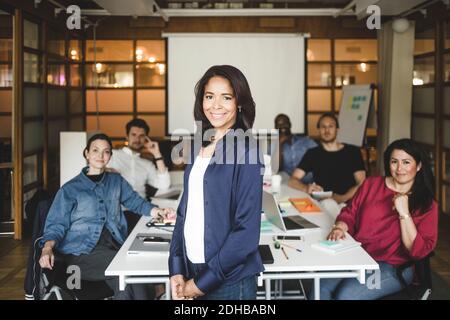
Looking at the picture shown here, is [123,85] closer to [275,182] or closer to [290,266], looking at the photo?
[275,182]

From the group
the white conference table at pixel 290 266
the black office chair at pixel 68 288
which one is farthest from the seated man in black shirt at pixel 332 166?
the black office chair at pixel 68 288

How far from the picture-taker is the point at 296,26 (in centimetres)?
747

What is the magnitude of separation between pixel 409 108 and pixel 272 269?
5.05 m

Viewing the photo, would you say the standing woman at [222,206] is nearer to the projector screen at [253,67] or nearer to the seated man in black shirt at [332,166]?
the seated man in black shirt at [332,166]

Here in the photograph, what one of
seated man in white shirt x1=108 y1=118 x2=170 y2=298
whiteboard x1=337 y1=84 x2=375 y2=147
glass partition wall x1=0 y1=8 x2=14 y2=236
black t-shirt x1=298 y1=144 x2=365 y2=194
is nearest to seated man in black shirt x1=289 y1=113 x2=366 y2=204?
black t-shirt x1=298 y1=144 x2=365 y2=194

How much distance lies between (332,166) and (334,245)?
1964mm

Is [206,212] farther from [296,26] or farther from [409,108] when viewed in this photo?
[296,26]

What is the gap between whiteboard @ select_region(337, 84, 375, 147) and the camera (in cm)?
697

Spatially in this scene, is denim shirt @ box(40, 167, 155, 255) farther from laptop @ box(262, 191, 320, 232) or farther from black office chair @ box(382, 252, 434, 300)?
black office chair @ box(382, 252, 434, 300)

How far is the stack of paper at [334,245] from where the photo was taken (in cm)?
243

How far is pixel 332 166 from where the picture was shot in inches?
172

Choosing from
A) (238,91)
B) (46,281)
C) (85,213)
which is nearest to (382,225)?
(238,91)

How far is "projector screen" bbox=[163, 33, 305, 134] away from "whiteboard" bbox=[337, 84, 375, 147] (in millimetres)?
607

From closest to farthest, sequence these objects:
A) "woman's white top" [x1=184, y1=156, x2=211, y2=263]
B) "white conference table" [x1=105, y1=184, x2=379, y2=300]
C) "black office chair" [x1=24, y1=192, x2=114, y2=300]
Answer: "woman's white top" [x1=184, y1=156, x2=211, y2=263] < "white conference table" [x1=105, y1=184, x2=379, y2=300] < "black office chair" [x1=24, y1=192, x2=114, y2=300]
